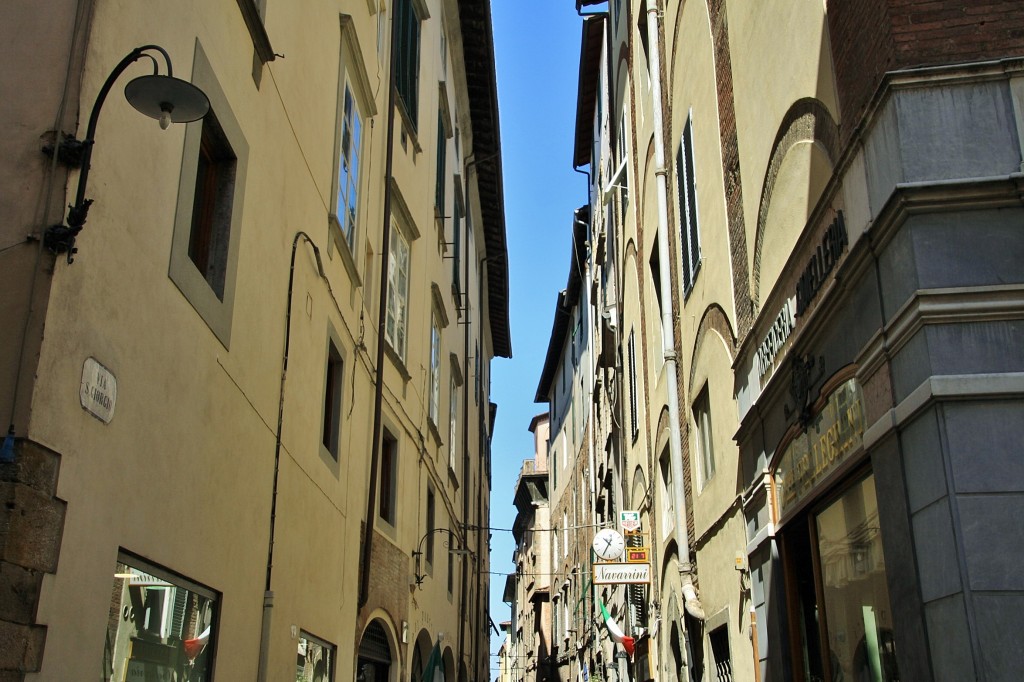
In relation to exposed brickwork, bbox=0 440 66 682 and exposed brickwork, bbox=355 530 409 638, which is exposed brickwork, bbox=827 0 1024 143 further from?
exposed brickwork, bbox=355 530 409 638

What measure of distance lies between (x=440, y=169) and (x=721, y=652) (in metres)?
11.1

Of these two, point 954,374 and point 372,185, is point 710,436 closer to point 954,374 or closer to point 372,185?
point 372,185

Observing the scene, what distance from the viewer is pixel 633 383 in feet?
60.1

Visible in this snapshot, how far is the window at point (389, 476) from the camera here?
42.8 feet

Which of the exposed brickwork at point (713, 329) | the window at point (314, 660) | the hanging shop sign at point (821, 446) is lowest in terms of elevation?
the window at point (314, 660)

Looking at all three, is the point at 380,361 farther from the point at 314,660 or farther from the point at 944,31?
the point at 944,31

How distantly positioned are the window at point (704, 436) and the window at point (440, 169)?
303 inches

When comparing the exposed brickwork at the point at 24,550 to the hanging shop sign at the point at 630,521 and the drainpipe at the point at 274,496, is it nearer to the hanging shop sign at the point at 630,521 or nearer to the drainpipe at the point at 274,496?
the drainpipe at the point at 274,496

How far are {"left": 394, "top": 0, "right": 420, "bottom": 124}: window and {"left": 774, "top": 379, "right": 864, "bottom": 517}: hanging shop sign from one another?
8.21 meters

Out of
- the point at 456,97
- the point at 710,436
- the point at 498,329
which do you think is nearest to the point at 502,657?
the point at 498,329

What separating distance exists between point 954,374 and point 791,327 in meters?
2.63

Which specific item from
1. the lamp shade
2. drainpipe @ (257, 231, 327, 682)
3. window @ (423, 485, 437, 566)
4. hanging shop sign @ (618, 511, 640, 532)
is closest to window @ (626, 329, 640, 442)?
hanging shop sign @ (618, 511, 640, 532)

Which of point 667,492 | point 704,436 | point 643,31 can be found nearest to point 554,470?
point 667,492

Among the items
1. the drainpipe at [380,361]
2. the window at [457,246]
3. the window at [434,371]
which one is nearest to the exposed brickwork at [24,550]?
the drainpipe at [380,361]
